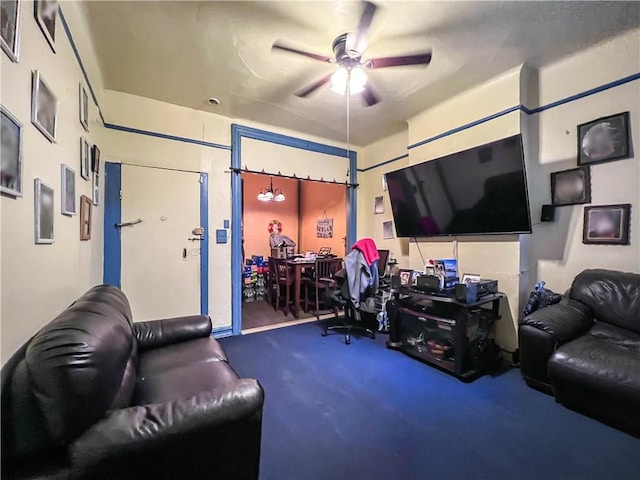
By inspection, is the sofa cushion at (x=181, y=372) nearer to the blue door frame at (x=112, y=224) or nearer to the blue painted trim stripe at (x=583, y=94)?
the blue door frame at (x=112, y=224)

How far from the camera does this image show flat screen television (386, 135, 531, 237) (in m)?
2.41

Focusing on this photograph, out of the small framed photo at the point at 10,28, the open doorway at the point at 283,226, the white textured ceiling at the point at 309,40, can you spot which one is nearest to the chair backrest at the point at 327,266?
the open doorway at the point at 283,226

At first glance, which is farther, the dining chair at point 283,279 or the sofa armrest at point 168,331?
the dining chair at point 283,279

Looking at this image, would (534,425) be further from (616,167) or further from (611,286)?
(616,167)

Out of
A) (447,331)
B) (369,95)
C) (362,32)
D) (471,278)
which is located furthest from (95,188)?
(471,278)

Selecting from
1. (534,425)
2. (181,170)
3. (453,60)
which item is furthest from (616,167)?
(181,170)

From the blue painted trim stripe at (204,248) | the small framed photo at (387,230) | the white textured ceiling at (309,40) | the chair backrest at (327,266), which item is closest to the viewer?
the white textured ceiling at (309,40)

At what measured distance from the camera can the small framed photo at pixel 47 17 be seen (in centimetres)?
120

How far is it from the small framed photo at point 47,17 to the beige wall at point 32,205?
0.13ft

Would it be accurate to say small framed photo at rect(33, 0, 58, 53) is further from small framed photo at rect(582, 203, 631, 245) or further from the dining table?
small framed photo at rect(582, 203, 631, 245)

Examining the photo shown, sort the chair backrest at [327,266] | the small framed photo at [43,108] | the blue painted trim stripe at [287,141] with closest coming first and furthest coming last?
the small framed photo at [43,108] < the blue painted trim stripe at [287,141] < the chair backrest at [327,266]

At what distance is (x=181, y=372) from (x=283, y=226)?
5.29 m

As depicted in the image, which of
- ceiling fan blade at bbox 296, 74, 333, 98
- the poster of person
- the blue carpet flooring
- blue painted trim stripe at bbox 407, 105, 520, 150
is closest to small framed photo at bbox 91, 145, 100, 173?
ceiling fan blade at bbox 296, 74, 333, 98

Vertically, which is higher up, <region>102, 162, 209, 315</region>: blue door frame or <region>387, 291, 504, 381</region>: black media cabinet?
<region>102, 162, 209, 315</region>: blue door frame
